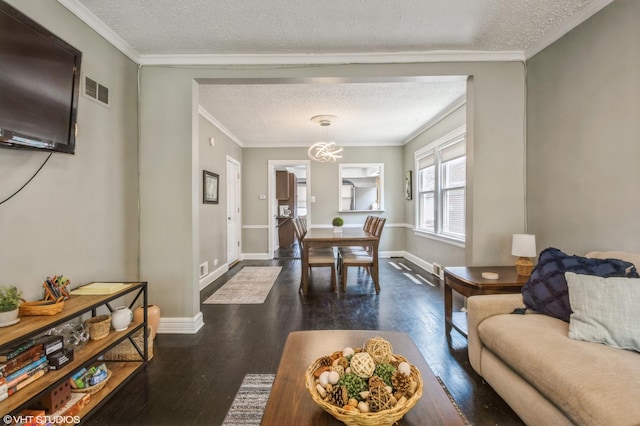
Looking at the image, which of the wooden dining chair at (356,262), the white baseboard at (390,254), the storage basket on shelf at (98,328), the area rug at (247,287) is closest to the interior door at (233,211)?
the area rug at (247,287)

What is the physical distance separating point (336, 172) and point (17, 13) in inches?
199

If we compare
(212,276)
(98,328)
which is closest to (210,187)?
(212,276)

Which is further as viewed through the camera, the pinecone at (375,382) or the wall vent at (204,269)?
the wall vent at (204,269)

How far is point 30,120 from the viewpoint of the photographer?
1517 millimetres

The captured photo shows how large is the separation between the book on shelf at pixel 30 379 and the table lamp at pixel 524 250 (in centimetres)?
314

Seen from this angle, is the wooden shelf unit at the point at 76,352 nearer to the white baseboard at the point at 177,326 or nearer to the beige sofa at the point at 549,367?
the white baseboard at the point at 177,326

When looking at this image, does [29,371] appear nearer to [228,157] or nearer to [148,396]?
[148,396]

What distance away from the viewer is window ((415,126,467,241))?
3.85 meters

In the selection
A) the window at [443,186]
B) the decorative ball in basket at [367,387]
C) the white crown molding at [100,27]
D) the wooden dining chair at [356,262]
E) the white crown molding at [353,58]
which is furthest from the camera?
the window at [443,186]

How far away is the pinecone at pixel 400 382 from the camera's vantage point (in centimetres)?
92

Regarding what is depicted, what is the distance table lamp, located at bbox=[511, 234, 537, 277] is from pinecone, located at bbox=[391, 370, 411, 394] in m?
1.82

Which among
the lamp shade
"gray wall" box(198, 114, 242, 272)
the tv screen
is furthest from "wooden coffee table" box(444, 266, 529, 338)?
"gray wall" box(198, 114, 242, 272)

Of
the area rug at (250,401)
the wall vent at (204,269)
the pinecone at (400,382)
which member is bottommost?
the area rug at (250,401)

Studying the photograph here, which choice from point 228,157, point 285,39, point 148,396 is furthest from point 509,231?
point 228,157
